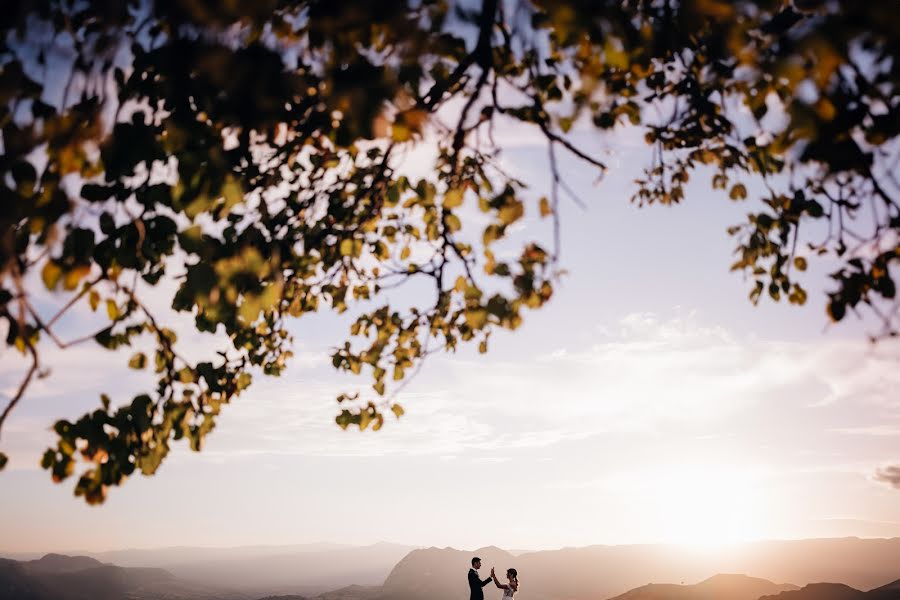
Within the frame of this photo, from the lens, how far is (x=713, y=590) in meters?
83.4

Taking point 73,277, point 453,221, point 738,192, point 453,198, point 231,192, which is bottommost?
point 73,277

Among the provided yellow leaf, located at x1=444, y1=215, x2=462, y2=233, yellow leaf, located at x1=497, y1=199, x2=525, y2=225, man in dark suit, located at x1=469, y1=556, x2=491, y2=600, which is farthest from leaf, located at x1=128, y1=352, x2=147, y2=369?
man in dark suit, located at x1=469, y1=556, x2=491, y2=600

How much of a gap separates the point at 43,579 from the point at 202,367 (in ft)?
779

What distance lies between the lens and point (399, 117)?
10.7 ft

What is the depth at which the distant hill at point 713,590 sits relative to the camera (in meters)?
74.1

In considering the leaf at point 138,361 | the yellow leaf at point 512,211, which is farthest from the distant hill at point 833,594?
the leaf at point 138,361

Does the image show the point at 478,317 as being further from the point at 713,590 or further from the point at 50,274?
the point at 713,590

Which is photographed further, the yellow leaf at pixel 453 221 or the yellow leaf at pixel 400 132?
the yellow leaf at pixel 453 221

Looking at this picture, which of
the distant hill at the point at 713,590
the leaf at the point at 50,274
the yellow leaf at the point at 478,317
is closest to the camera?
the leaf at the point at 50,274

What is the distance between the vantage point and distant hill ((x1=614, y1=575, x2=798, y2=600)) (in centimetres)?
7406

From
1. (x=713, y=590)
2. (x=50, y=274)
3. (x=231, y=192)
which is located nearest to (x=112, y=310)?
(x=50, y=274)

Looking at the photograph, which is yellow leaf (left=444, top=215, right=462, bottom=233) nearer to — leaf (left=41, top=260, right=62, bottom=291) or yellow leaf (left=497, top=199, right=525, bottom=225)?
yellow leaf (left=497, top=199, right=525, bottom=225)

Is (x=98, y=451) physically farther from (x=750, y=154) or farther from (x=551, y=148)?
(x=750, y=154)

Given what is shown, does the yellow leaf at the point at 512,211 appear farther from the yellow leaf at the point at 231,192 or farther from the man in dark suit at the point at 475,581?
the man in dark suit at the point at 475,581
